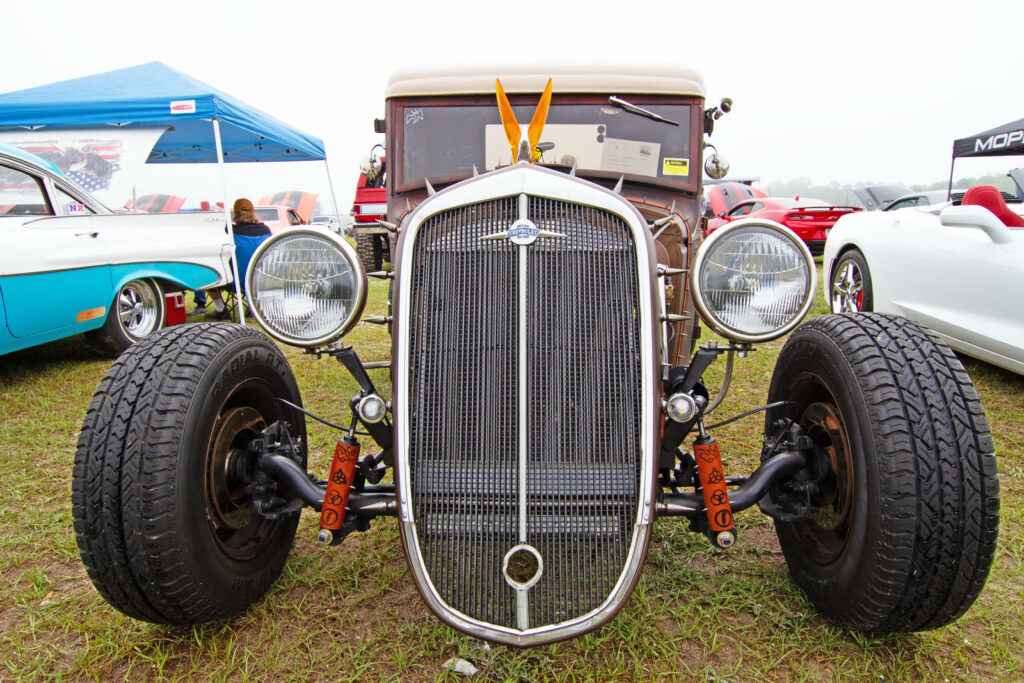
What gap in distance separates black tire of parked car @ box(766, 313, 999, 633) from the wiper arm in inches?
68.2

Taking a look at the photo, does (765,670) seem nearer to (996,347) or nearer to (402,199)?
(402,199)

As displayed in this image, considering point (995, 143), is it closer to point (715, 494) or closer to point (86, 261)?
point (715, 494)

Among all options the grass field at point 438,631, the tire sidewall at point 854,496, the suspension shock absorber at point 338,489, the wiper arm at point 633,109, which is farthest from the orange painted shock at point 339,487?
the wiper arm at point 633,109

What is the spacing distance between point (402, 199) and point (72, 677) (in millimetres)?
2425

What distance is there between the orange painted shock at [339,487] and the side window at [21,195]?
4.86m

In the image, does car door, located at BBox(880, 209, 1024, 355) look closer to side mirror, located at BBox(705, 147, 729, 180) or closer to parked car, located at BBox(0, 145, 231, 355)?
side mirror, located at BBox(705, 147, 729, 180)

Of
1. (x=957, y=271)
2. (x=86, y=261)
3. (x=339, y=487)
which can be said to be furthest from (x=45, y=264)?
(x=957, y=271)

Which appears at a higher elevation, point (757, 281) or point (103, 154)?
point (103, 154)

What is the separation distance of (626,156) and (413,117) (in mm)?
1182

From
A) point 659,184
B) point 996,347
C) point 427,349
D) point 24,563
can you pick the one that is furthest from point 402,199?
point 996,347

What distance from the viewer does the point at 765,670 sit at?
1755 mm

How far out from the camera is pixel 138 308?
570 cm

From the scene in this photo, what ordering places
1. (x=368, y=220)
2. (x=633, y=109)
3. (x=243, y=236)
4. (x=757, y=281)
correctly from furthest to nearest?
(x=368, y=220), (x=243, y=236), (x=633, y=109), (x=757, y=281)

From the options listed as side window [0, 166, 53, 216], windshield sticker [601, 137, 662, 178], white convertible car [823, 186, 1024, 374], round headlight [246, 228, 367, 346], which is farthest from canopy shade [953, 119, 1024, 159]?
side window [0, 166, 53, 216]
